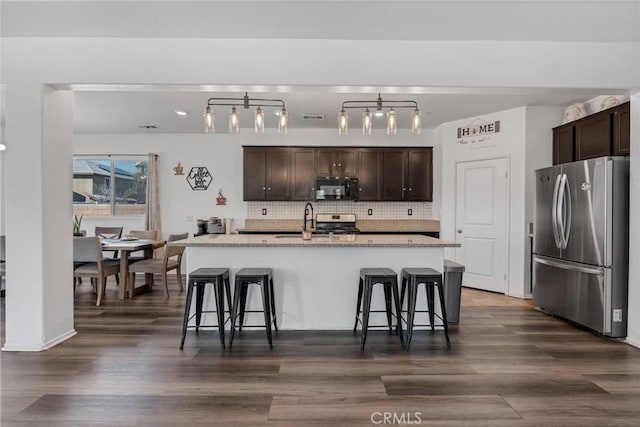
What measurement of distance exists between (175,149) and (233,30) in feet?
13.9

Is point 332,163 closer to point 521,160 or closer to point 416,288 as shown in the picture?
point 521,160

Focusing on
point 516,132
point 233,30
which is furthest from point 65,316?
point 516,132

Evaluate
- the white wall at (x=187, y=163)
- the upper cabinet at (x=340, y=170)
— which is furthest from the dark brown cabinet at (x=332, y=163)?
the white wall at (x=187, y=163)

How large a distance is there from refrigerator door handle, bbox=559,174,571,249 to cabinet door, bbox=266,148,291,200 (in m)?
3.93

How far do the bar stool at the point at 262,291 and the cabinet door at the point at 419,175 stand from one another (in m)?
3.61

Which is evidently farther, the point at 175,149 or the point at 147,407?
the point at 175,149

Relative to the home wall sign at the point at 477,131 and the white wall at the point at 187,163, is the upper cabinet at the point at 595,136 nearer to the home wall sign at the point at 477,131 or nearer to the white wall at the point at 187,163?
the home wall sign at the point at 477,131

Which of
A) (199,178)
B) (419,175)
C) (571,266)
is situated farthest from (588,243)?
(199,178)

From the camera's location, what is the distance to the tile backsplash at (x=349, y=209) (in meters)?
6.64

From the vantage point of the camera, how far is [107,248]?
4.79 meters

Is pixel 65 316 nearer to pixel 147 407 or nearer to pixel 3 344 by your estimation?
pixel 3 344

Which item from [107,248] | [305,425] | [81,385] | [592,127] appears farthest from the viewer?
[107,248]

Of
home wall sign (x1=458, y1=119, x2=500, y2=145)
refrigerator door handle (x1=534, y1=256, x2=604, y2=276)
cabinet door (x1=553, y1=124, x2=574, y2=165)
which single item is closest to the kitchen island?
refrigerator door handle (x1=534, y1=256, x2=604, y2=276)

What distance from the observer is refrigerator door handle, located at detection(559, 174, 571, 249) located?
3.77 m
